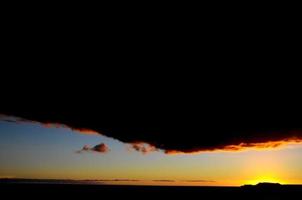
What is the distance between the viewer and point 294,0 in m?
14.3

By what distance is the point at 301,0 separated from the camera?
47.0ft

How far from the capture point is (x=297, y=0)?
14.3 m

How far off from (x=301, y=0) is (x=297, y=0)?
0.16 metres

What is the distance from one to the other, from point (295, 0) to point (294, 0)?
0.04m

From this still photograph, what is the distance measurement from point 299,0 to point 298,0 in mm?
44

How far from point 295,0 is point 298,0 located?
0.38 ft

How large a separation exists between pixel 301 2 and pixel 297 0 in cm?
23

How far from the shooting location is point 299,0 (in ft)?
47.0

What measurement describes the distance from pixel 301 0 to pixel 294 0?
0.90ft

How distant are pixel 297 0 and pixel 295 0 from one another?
0.08 meters

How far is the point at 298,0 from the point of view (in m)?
14.3

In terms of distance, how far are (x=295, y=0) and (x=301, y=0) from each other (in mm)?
235
